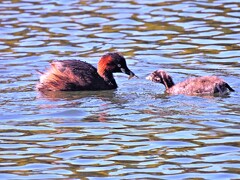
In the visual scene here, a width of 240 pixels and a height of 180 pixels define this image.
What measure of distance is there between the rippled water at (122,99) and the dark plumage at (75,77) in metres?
0.17

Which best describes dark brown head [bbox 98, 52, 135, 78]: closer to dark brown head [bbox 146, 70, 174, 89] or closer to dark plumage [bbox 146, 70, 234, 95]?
dark brown head [bbox 146, 70, 174, 89]

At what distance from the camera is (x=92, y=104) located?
12.5 metres

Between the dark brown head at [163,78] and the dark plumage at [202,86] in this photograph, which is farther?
the dark brown head at [163,78]

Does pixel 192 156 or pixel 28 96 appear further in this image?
pixel 28 96

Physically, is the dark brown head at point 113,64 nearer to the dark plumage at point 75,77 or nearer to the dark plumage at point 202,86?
the dark plumage at point 75,77

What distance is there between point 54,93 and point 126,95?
109 cm

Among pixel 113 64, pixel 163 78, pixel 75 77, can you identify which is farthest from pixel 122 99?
pixel 113 64

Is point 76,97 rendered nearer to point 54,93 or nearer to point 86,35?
point 54,93

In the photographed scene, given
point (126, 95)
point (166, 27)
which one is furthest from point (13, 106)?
point (166, 27)

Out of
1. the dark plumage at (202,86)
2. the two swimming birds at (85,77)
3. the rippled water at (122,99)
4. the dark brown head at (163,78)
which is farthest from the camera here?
the two swimming birds at (85,77)

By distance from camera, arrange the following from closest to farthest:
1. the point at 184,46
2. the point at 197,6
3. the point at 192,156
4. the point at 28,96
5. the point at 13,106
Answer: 1. the point at 192,156
2. the point at 13,106
3. the point at 28,96
4. the point at 184,46
5. the point at 197,6

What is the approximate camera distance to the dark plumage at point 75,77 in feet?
44.4

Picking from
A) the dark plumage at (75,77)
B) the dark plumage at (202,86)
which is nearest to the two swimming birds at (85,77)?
the dark plumage at (75,77)

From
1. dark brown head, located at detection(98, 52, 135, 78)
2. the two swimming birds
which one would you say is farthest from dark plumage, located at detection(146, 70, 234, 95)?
dark brown head, located at detection(98, 52, 135, 78)
